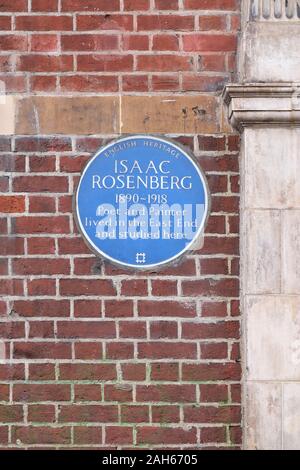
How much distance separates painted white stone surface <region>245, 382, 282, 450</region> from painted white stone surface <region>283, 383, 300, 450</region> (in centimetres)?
2

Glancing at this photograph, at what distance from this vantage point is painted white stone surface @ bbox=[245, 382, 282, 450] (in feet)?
14.0

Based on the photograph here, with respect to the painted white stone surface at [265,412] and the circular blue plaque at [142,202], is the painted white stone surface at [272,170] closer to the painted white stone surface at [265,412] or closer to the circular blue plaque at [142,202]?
the circular blue plaque at [142,202]

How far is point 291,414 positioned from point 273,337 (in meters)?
0.38

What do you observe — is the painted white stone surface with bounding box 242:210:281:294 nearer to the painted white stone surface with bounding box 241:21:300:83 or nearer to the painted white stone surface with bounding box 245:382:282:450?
the painted white stone surface with bounding box 245:382:282:450

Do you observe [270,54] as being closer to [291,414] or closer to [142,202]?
[142,202]

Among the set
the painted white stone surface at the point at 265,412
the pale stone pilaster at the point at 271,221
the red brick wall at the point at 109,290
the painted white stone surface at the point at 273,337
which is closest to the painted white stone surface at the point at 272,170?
the pale stone pilaster at the point at 271,221

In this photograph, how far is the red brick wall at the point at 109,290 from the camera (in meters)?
4.39

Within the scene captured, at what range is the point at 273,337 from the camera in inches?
168

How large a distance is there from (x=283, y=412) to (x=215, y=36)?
190cm

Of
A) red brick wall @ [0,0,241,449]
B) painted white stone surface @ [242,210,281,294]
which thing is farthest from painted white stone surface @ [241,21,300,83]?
painted white stone surface @ [242,210,281,294]

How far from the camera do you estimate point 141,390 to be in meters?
4.39

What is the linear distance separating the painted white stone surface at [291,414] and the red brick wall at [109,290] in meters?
0.25

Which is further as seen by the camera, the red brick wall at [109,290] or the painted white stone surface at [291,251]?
the red brick wall at [109,290]
